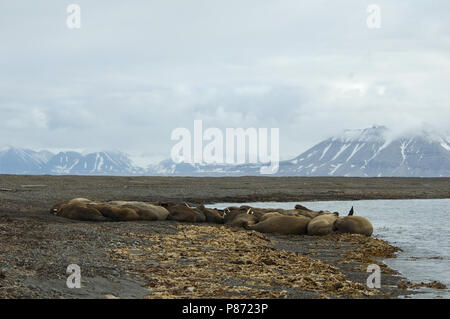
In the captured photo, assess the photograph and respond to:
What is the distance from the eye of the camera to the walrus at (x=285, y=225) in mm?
21516

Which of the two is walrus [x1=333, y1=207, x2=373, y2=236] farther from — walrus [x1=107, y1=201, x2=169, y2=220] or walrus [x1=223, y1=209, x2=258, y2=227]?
walrus [x1=107, y1=201, x2=169, y2=220]

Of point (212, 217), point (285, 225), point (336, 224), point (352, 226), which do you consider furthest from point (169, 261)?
point (212, 217)

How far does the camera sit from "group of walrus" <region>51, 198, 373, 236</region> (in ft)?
70.8

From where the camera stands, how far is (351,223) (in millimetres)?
21688

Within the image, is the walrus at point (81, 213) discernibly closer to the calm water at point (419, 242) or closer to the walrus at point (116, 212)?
the walrus at point (116, 212)

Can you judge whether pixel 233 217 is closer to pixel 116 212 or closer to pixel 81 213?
pixel 116 212

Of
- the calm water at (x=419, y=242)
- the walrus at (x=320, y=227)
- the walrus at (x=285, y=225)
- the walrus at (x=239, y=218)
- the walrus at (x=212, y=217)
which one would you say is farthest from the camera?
the walrus at (x=212, y=217)

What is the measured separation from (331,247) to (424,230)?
8.72m
